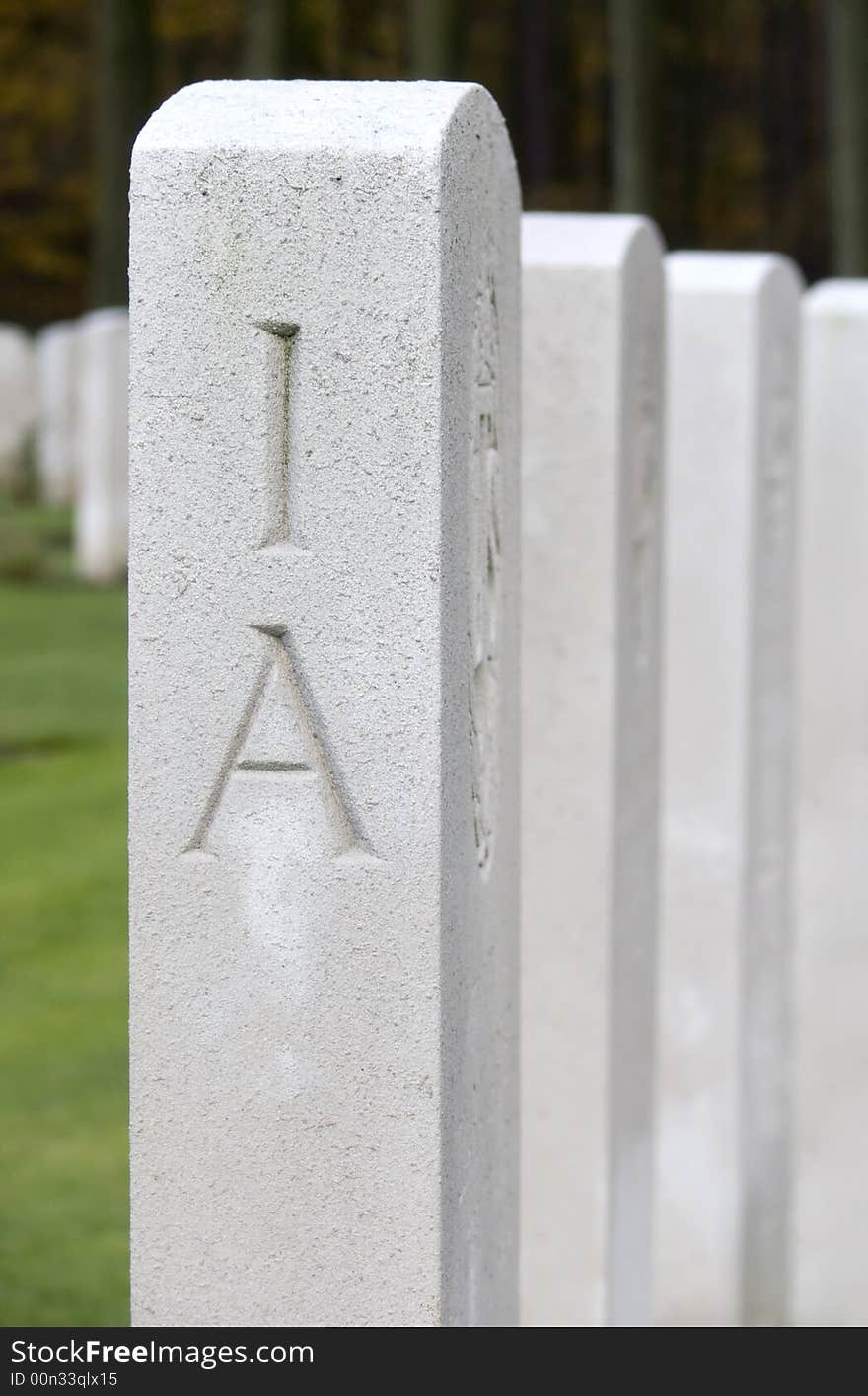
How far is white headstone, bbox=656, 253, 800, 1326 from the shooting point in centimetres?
491

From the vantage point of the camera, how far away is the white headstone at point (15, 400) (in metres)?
17.9

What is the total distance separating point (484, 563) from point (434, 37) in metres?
14.6

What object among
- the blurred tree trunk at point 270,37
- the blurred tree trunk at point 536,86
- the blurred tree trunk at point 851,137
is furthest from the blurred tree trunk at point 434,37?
the blurred tree trunk at point 536,86

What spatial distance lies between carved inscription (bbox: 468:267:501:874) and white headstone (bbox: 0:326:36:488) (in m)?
15.4

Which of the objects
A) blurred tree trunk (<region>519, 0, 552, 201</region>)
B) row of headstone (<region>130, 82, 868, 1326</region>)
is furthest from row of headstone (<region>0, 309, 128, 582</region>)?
blurred tree trunk (<region>519, 0, 552, 201</region>)

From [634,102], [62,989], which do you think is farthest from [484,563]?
[634,102]

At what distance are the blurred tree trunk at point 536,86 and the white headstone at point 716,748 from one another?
1148 inches

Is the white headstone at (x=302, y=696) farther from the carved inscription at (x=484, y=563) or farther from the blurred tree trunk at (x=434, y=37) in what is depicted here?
the blurred tree trunk at (x=434, y=37)

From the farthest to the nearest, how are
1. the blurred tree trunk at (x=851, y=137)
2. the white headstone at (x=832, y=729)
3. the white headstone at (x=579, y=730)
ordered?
the blurred tree trunk at (x=851, y=137) < the white headstone at (x=832, y=729) < the white headstone at (x=579, y=730)

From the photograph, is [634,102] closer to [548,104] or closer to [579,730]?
[548,104]

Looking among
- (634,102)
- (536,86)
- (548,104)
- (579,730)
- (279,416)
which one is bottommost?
(579,730)

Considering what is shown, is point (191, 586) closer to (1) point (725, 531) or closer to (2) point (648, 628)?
(2) point (648, 628)

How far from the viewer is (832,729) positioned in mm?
5781

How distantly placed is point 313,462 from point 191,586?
20 centimetres
